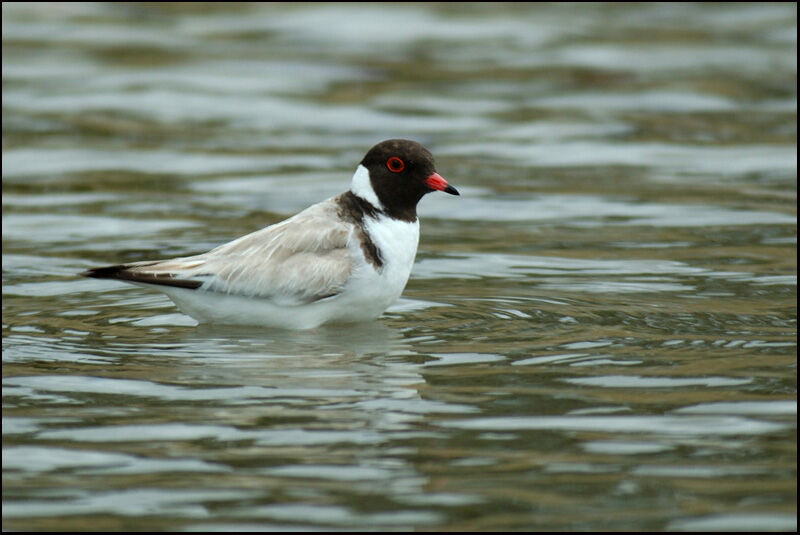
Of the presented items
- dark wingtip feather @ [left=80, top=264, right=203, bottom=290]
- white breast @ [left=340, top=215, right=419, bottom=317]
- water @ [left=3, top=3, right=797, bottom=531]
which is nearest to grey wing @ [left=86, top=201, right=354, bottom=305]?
dark wingtip feather @ [left=80, top=264, right=203, bottom=290]

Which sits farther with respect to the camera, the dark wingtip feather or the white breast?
the white breast

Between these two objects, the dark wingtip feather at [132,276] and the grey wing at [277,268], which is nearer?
the dark wingtip feather at [132,276]

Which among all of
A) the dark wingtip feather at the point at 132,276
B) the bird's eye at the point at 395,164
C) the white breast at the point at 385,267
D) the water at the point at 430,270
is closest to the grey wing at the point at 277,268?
the dark wingtip feather at the point at 132,276

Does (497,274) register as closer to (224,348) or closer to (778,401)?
(224,348)

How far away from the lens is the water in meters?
6.66

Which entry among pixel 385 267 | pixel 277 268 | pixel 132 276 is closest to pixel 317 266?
pixel 277 268

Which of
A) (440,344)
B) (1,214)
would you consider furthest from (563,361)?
(1,214)

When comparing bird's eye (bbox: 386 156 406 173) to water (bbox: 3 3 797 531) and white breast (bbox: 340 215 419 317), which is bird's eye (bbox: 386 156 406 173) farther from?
water (bbox: 3 3 797 531)

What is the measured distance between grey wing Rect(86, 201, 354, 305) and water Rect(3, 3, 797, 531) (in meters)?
0.34

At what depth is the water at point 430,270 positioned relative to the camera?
6.66 metres

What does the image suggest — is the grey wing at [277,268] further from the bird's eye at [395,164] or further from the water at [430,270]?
the bird's eye at [395,164]

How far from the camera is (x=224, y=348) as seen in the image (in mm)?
9430

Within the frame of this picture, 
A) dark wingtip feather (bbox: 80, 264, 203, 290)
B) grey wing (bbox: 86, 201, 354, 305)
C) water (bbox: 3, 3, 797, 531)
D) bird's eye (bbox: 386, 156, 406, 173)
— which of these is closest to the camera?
water (bbox: 3, 3, 797, 531)

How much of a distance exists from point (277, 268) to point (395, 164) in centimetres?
114
